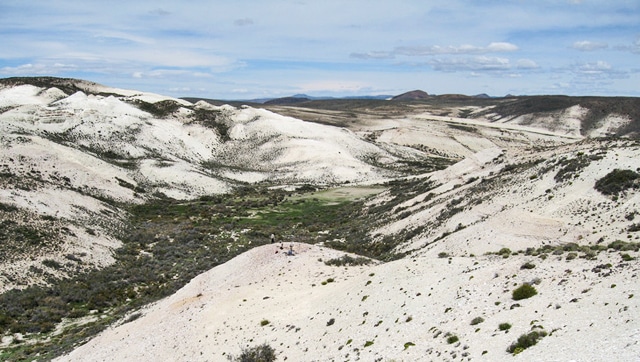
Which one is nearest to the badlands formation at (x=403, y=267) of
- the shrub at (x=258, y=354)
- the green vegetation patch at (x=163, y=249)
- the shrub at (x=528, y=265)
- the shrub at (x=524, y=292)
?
the shrub at (x=528, y=265)

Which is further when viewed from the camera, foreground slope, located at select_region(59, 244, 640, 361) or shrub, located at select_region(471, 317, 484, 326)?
shrub, located at select_region(471, 317, 484, 326)

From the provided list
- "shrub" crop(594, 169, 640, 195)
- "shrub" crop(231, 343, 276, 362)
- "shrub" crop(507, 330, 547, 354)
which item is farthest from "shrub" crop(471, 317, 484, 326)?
"shrub" crop(594, 169, 640, 195)

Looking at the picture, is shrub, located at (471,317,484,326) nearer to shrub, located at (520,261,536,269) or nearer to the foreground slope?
the foreground slope

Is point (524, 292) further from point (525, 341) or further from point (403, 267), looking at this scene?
point (403, 267)

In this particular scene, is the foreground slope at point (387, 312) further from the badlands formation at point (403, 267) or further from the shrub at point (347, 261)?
the shrub at point (347, 261)

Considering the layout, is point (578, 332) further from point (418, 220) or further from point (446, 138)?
point (446, 138)

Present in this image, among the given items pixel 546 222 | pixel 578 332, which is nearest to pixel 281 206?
pixel 546 222
